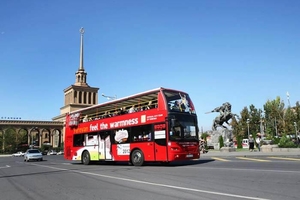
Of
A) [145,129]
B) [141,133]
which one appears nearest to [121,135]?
[141,133]

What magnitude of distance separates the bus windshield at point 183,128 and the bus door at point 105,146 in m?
5.38

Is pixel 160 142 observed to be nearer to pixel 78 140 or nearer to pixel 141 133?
pixel 141 133

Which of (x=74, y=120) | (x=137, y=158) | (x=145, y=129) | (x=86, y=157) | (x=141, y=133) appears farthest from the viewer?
(x=74, y=120)

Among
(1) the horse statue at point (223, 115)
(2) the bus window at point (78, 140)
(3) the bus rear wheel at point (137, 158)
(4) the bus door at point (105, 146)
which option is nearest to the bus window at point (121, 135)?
(4) the bus door at point (105, 146)

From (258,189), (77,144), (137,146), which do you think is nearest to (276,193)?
(258,189)

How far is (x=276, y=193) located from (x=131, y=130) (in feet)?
36.2

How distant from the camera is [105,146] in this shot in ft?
63.2

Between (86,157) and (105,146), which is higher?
(105,146)

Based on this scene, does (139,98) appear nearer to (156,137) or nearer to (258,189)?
(156,137)

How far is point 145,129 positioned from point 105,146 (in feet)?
13.4

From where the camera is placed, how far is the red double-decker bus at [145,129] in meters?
15.5

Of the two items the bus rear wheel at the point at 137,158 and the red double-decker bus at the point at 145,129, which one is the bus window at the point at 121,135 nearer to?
the red double-decker bus at the point at 145,129

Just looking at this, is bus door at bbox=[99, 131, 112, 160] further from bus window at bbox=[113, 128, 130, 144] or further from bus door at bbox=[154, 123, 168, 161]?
bus door at bbox=[154, 123, 168, 161]

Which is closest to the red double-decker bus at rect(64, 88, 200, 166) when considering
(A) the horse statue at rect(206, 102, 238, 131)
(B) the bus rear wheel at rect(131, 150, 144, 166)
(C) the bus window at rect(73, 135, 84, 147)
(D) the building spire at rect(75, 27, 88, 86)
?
(B) the bus rear wheel at rect(131, 150, 144, 166)
